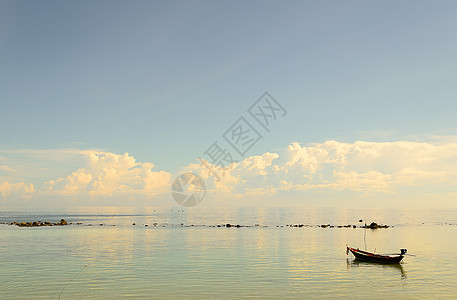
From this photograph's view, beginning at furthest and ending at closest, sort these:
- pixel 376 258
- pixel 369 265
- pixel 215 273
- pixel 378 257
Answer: pixel 376 258 → pixel 378 257 → pixel 369 265 → pixel 215 273

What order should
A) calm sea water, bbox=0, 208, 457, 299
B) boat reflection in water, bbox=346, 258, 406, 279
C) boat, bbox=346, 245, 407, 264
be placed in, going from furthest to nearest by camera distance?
boat, bbox=346, 245, 407, 264
boat reflection in water, bbox=346, 258, 406, 279
calm sea water, bbox=0, 208, 457, 299

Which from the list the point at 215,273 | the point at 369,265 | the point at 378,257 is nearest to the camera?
the point at 215,273

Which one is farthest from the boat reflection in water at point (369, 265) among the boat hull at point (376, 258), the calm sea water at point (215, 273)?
the boat hull at point (376, 258)

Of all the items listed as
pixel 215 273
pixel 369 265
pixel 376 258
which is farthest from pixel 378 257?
pixel 215 273

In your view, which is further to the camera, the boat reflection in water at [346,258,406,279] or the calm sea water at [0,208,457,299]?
the boat reflection in water at [346,258,406,279]

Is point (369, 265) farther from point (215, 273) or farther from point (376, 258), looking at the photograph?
point (215, 273)

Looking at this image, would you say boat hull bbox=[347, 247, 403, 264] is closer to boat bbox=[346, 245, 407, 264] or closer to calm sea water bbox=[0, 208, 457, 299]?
boat bbox=[346, 245, 407, 264]

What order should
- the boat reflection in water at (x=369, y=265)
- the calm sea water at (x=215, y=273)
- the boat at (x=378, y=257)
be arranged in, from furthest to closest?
the boat at (x=378, y=257)
the boat reflection in water at (x=369, y=265)
the calm sea water at (x=215, y=273)

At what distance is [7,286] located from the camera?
Answer: 38125mm

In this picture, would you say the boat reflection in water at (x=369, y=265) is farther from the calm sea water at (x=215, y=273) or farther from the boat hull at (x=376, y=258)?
the boat hull at (x=376, y=258)

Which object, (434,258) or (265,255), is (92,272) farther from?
(434,258)

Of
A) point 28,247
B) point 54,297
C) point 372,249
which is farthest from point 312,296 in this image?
point 28,247

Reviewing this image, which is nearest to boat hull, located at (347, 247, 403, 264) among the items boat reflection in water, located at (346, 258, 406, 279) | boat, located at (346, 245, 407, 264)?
boat, located at (346, 245, 407, 264)

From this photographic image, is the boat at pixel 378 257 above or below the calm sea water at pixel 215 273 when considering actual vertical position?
above
